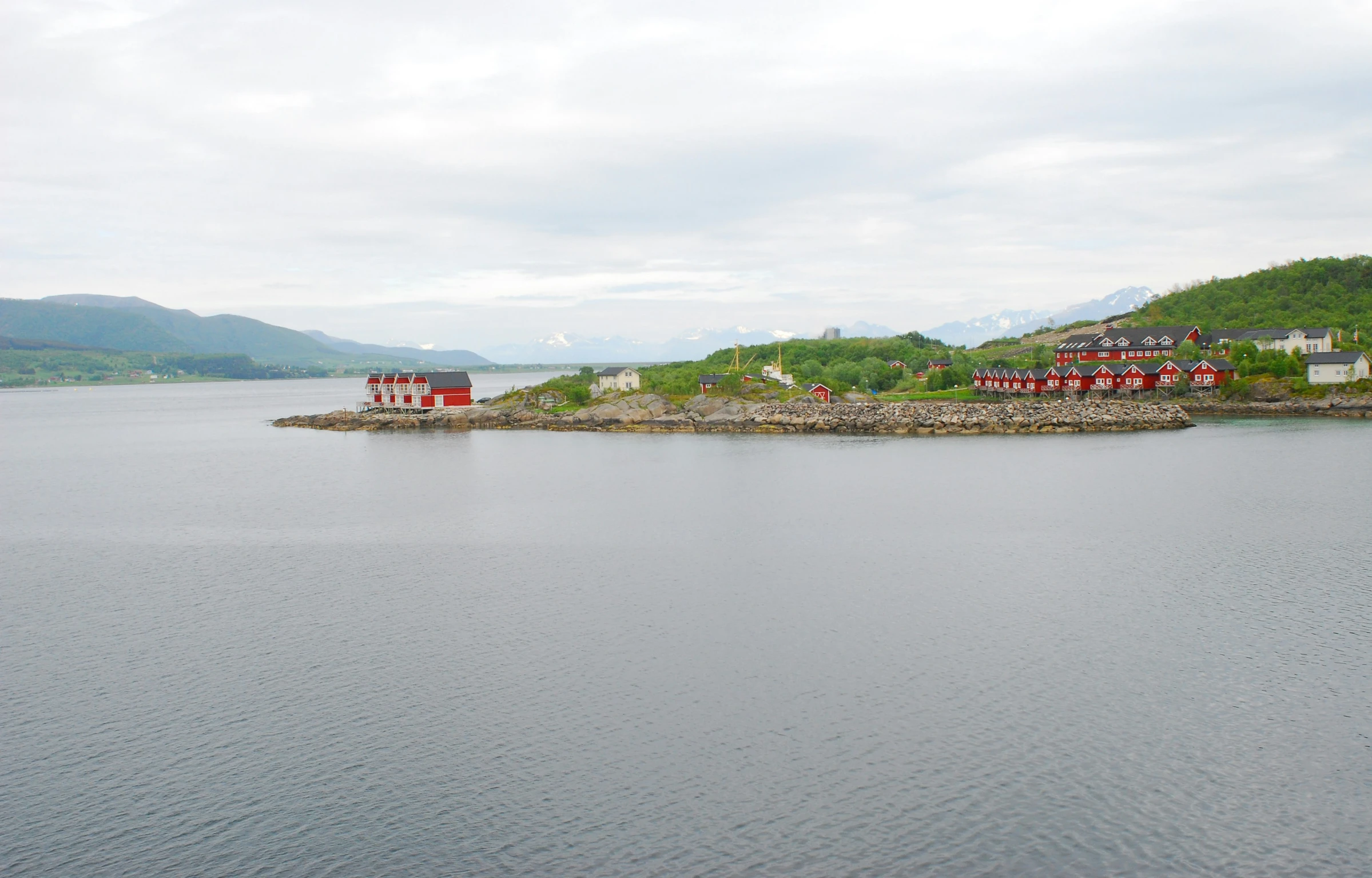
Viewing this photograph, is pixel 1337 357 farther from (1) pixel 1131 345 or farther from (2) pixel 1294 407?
(1) pixel 1131 345

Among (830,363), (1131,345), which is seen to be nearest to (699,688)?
(1131,345)

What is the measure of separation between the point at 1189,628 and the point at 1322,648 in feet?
6.27

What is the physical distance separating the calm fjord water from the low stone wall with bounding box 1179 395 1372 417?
31443mm

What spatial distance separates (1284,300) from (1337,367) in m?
28.7

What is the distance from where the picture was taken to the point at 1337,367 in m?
56.9

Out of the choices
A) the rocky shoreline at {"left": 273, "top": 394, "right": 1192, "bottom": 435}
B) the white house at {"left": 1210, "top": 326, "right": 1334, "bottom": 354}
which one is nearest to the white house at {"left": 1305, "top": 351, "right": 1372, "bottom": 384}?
the white house at {"left": 1210, "top": 326, "right": 1334, "bottom": 354}

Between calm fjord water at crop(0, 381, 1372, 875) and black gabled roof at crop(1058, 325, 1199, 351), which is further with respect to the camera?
black gabled roof at crop(1058, 325, 1199, 351)

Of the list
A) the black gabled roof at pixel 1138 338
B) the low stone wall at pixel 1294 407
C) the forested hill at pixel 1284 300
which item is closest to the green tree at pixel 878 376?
the black gabled roof at pixel 1138 338

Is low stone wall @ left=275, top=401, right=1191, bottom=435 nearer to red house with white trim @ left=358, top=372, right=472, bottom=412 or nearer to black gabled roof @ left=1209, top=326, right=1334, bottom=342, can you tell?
red house with white trim @ left=358, top=372, right=472, bottom=412

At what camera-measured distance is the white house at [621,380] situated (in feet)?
229

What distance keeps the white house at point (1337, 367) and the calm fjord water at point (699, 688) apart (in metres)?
36.3

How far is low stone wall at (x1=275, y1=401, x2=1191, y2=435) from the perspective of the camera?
51.6 m

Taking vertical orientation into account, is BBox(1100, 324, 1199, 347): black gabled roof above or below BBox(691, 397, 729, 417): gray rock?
above

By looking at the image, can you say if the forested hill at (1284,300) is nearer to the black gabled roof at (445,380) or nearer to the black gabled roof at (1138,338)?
the black gabled roof at (1138,338)
